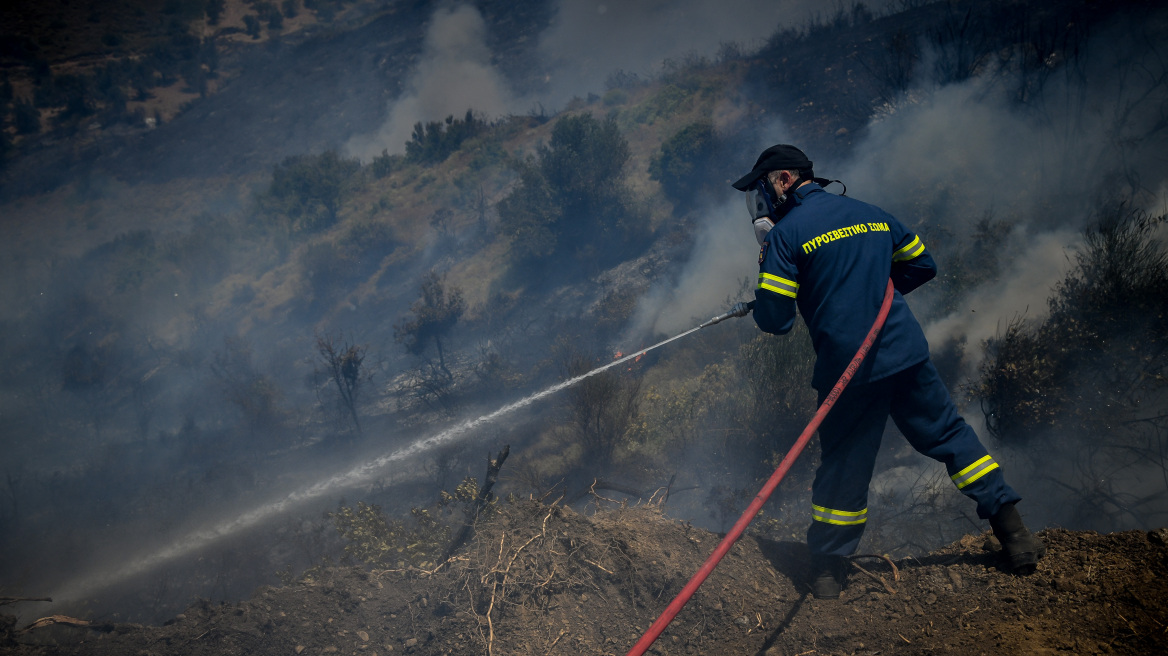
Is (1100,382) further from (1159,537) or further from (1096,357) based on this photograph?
(1159,537)

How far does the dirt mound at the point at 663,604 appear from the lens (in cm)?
233

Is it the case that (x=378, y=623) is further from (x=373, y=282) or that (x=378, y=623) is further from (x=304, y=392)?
(x=373, y=282)

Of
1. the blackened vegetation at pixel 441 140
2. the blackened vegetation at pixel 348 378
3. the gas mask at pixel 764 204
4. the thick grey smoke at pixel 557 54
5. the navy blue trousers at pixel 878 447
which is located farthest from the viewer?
the thick grey smoke at pixel 557 54

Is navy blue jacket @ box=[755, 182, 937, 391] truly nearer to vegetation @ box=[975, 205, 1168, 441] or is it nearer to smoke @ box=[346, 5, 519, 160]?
vegetation @ box=[975, 205, 1168, 441]

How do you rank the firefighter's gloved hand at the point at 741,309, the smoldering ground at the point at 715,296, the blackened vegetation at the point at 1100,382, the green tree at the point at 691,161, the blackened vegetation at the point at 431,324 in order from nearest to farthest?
the firefighter's gloved hand at the point at 741,309 → the blackened vegetation at the point at 1100,382 → the smoldering ground at the point at 715,296 → the blackened vegetation at the point at 431,324 → the green tree at the point at 691,161

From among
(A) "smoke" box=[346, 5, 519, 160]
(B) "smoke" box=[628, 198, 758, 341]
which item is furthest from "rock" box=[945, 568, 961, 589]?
(A) "smoke" box=[346, 5, 519, 160]

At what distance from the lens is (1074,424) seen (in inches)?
248

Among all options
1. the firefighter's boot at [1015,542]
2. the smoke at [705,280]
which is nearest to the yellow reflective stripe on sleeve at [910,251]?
the firefighter's boot at [1015,542]

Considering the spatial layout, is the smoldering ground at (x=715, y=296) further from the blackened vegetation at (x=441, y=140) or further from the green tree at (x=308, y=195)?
the blackened vegetation at (x=441, y=140)

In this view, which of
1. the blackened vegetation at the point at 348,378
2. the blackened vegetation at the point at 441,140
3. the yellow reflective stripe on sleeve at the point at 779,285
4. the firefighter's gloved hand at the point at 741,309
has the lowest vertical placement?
the blackened vegetation at the point at 348,378

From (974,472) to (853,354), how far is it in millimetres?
835

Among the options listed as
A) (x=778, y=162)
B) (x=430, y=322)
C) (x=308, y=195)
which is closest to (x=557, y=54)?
(x=308, y=195)

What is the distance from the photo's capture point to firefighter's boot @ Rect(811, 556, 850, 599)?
3074mm

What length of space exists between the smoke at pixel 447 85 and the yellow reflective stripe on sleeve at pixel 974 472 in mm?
33863
